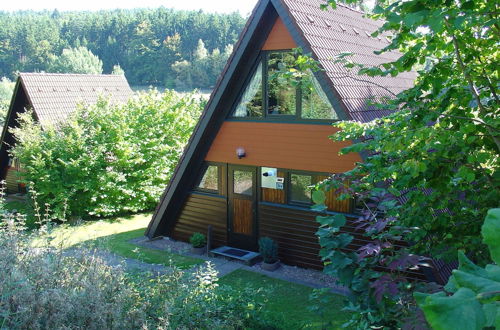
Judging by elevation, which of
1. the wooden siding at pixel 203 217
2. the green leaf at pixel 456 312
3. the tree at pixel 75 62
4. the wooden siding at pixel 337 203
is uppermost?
the tree at pixel 75 62

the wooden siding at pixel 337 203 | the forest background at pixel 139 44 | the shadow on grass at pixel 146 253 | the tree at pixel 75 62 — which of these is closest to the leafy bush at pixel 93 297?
the wooden siding at pixel 337 203

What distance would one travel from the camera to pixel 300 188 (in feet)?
31.2

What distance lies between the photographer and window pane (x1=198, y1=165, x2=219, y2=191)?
1071cm

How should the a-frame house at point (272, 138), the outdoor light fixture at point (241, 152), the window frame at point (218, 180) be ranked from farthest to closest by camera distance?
the window frame at point (218, 180) < the outdoor light fixture at point (241, 152) < the a-frame house at point (272, 138)

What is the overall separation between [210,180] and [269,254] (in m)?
2.52

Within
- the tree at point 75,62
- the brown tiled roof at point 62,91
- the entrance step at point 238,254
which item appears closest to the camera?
the entrance step at point 238,254

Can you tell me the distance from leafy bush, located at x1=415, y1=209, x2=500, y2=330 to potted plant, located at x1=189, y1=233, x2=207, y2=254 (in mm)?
10092

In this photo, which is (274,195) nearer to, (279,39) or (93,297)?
(279,39)

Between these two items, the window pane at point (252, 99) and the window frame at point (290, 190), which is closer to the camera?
the window frame at point (290, 190)

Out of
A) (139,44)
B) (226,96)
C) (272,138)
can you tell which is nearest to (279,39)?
(226,96)

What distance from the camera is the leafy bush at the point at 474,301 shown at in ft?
2.35

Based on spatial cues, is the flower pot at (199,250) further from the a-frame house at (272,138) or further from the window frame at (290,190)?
the window frame at (290,190)

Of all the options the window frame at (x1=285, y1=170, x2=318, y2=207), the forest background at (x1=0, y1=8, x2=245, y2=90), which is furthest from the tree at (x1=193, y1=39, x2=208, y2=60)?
the window frame at (x1=285, y1=170, x2=318, y2=207)

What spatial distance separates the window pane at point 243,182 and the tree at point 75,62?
56.9 meters
